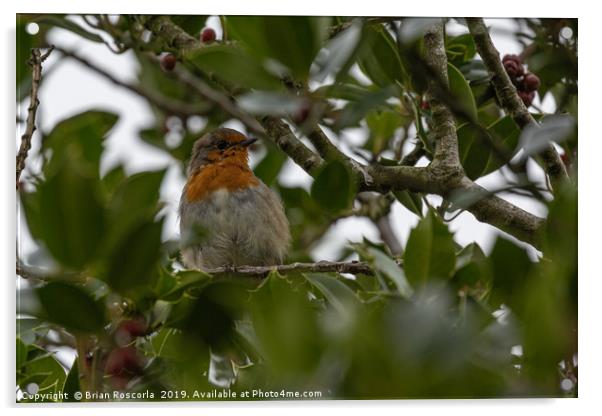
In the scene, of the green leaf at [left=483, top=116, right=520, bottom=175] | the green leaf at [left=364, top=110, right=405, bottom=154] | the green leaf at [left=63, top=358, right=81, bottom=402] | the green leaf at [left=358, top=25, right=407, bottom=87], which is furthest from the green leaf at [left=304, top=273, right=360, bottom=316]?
the green leaf at [left=364, top=110, right=405, bottom=154]

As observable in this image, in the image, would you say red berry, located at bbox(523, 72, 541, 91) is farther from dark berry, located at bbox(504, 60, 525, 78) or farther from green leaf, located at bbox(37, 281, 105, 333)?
green leaf, located at bbox(37, 281, 105, 333)

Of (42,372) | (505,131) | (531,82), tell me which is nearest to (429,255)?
(505,131)

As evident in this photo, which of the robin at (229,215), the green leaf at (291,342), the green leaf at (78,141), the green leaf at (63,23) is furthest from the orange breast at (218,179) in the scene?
the green leaf at (291,342)

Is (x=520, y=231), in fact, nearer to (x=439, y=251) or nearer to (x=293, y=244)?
(x=439, y=251)

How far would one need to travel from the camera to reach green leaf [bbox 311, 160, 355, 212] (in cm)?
219

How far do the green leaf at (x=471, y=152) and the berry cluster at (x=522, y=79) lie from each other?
0.36 meters

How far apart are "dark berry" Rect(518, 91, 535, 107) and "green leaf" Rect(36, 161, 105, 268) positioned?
6.64 feet

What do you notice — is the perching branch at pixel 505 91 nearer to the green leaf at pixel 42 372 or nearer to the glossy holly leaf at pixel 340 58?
the glossy holly leaf at pixel 340 58

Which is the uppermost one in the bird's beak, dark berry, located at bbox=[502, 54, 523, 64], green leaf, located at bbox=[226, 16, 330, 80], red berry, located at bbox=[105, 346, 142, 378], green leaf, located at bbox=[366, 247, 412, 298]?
dark berry, located at bbox=[502, 54, 523, 64]

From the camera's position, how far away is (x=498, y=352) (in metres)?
1.43

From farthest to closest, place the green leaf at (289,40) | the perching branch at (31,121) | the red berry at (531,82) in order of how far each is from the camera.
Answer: the red berry at (531,82) → the perching branch at (31,121) → the green leaf at (289,40)

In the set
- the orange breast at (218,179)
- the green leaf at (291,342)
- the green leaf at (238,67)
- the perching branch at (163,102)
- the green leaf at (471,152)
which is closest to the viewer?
the green leaf at (291,342)

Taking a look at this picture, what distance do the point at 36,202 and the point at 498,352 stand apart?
2.68ft

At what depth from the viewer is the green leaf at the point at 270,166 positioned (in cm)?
371
